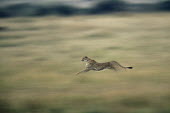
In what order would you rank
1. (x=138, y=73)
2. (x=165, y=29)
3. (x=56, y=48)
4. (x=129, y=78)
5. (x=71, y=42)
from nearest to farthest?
(x=129, y=78) < (x=138, y=73) < (x=56, y=48) < (x=71, y=42) < (x=165, y=29)

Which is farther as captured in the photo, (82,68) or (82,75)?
(82,68)

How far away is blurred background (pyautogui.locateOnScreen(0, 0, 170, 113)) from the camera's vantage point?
772cm

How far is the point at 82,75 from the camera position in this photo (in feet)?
34.9

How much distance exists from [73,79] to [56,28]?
16776mm

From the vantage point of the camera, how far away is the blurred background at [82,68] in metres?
7.72

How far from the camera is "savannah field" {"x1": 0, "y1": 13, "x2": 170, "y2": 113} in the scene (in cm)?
766

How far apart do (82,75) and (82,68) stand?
50.3 inches

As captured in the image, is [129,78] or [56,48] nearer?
[129,78]

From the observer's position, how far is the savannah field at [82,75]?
7664 millimetres

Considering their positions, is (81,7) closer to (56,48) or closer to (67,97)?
(56,48)

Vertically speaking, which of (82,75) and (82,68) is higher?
(82,75)

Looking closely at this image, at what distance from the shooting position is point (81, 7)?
37.7 m

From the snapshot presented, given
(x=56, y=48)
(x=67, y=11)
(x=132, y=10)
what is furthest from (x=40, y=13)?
(x=56, y=48)

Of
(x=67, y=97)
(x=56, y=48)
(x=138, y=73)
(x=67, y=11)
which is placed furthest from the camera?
(x=67, y=11)
